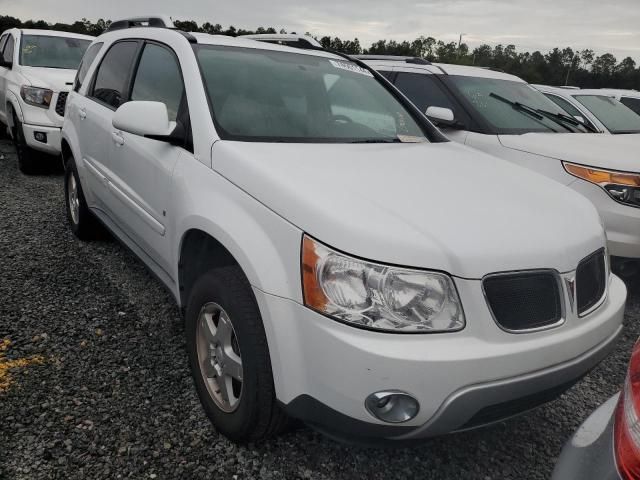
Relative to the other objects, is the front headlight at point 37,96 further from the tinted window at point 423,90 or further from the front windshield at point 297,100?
the front windshield at point 297,100

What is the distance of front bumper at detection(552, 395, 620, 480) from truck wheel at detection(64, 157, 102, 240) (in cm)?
368

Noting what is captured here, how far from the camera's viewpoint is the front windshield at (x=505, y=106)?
4730 millimetres

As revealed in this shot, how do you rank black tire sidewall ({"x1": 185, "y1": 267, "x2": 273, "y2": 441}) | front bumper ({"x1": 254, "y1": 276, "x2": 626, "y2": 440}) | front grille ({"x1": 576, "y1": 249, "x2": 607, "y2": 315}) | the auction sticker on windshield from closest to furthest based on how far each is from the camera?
front bumper ({"x1": 254, "y1": 276, "x2": 626, "y2": 440}) → black tire sidewall ({"x1": 185, "y1": 267, "x2": 273, "y2": 441}) → front grille ({"x1": 576, "y1": 249, "x2": 607, "y2": 315}) → the auction sticker on windshield

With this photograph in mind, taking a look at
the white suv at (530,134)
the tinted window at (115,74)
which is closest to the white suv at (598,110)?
the white suv at (530,134)

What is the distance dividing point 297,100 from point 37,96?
4.74 m

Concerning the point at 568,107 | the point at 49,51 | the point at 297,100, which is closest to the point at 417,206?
the point at 297,100

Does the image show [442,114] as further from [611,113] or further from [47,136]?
[47,136]

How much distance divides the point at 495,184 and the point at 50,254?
329cm

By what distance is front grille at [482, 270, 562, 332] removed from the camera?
176cm

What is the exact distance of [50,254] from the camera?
4055mm

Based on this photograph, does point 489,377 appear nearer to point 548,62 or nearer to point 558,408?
point 558,408

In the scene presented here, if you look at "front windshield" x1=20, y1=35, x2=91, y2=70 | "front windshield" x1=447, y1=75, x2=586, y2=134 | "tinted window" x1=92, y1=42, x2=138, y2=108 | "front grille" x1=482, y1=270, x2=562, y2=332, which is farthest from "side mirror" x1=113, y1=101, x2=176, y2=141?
"front windshield" x1=20, y1=35, x2=91, y2=70

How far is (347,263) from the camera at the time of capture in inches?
67.2

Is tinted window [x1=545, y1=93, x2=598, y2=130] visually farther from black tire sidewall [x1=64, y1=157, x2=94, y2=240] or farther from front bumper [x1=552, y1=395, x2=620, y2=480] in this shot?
front bumper [x1=552, y1=395, x2=620, y2=480]
